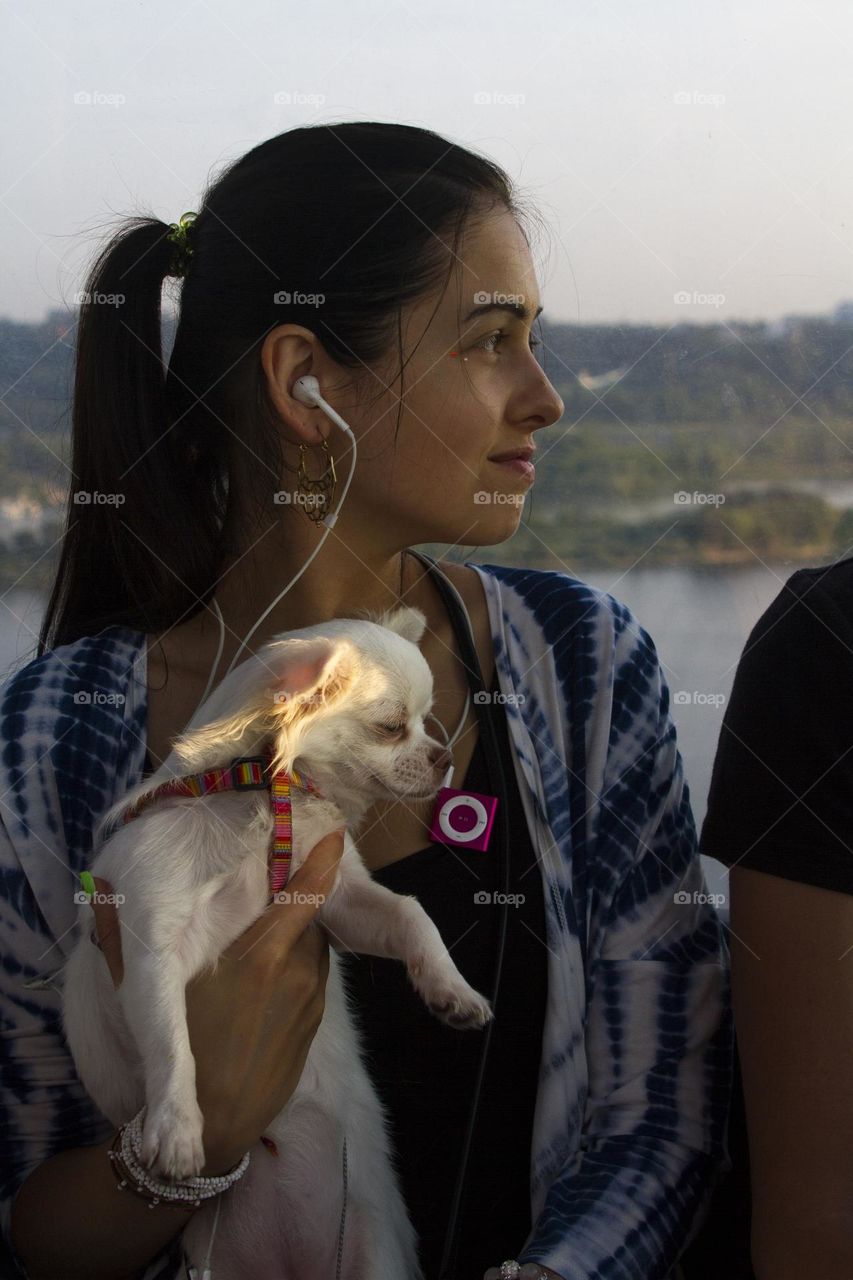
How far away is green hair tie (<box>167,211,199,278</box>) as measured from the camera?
4.82 ft

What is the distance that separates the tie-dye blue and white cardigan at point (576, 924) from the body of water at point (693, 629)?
204mm

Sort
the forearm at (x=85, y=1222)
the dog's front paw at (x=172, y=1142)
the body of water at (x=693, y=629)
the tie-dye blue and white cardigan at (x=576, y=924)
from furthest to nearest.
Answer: the body of water at (x=693, y=629) < the tie-dye blue and white cardigan at (x=576, y=924) < the forearm at (x=85, y=1222) < the dog's front paw at (x=172, y=1142)

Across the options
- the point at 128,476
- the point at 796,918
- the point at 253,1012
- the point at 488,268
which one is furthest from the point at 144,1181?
the point at 488,268

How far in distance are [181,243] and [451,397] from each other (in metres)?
0.43

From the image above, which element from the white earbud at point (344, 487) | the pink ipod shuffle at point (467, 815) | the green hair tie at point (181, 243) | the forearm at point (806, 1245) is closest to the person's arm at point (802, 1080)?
the forearm at point (806, 1245)

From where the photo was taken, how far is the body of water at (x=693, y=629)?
168 centimetres

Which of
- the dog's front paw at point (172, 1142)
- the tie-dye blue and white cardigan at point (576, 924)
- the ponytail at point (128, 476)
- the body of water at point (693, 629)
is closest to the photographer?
the dog's front paw at point (172, 1142)

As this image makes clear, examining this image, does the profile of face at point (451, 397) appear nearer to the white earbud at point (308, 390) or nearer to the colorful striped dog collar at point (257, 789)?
the white earbud at point (308, 390)

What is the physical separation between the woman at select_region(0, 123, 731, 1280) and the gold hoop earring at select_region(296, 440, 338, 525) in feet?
0.04

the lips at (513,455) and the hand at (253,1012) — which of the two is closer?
the hand at (253,1012)

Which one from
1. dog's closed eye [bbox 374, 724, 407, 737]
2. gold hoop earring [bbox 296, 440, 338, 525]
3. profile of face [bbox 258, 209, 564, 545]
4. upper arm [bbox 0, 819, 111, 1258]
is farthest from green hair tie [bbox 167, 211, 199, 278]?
upper arm [bbox 0, 819, 111, 1258]

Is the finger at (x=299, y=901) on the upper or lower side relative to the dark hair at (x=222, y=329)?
lower

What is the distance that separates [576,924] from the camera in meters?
1.42

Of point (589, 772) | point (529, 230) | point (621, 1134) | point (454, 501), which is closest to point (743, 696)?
point (589, 772)
